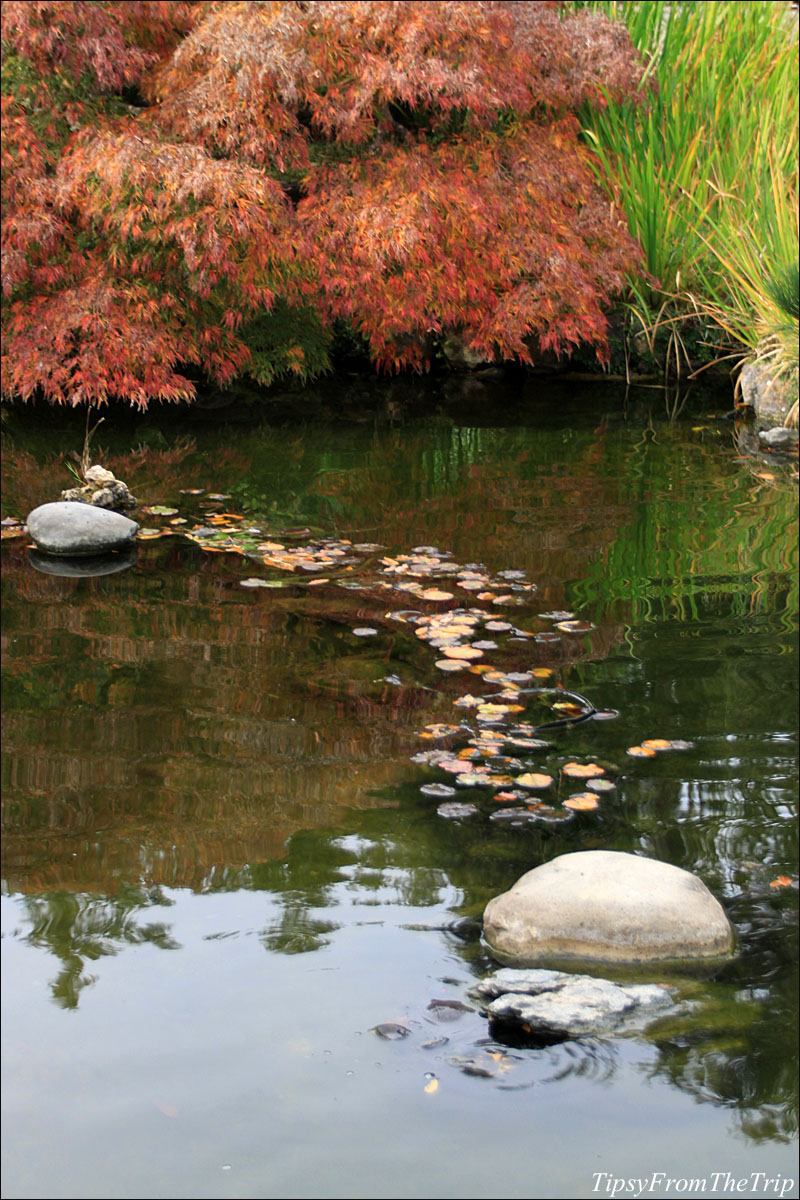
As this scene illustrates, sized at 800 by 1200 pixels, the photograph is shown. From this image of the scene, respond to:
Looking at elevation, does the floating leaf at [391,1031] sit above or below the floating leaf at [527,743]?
below

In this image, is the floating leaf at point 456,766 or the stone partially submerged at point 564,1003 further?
the floating leaf at point 456,766

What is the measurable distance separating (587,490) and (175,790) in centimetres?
396

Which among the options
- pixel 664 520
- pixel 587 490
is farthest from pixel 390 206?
pixel 664 520

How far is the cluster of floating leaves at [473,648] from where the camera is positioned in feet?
10.2

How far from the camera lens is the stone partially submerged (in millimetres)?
2230

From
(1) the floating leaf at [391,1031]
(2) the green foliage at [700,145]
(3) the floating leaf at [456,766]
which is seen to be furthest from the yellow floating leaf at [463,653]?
(2) the green foliage at [700,145]

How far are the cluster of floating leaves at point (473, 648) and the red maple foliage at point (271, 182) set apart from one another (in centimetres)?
212

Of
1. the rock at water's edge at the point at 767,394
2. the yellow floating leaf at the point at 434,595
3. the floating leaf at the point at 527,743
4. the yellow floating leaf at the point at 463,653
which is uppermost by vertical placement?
the rock at water's edge at the point at 767,394

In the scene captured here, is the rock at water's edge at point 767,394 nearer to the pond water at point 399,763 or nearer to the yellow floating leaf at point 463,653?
the pond water at point 399,763

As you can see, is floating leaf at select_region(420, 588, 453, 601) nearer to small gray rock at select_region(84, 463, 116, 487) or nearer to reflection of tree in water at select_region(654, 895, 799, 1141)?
small gray rock at select_region(84, 463, 116, 487)

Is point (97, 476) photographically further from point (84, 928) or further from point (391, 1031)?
point (391, 1031)

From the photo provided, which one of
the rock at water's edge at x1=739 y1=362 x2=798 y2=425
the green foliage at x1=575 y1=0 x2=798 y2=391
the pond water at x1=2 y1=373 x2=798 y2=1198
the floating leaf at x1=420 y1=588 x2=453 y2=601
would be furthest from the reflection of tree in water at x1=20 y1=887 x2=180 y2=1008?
the green foliage at x1=575 y1=0 x2=798 y2=391

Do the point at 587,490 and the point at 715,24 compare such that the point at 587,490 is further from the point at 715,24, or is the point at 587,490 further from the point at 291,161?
the point at 715,24

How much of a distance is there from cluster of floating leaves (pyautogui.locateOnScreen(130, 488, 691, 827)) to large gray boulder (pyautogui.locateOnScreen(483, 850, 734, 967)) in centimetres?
44
